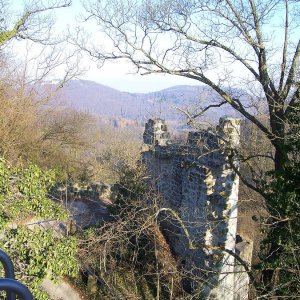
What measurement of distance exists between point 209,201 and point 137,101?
57.5 metres

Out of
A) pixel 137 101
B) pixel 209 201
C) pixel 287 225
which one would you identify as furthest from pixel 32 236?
pixel 137 101

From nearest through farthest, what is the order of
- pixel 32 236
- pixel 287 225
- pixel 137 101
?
pixel 32 236 → pixel 287 225 → pixel 137 101

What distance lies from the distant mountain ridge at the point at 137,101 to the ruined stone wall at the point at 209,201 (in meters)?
0.76

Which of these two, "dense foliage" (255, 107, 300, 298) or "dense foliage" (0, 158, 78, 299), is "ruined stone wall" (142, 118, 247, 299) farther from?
"dense foliage" (0, 158, 78, 299)

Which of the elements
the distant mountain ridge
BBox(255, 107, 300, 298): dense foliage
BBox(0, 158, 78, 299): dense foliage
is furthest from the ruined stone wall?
BBox(0, 158, 78, 299): dense foliage

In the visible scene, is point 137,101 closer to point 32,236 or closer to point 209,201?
point 209,201

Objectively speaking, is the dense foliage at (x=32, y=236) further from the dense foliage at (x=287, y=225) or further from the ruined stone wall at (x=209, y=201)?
the ruined stone wall at (x=209, y=201)

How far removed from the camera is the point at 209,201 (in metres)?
8.80

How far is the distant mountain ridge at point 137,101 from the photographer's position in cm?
804

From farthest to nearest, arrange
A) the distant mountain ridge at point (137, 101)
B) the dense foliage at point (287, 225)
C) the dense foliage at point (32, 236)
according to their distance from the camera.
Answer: the distant mountain ridge at point (137, 101) < the dense foliage at point (287, 225) < the dense foliage at point (32, 236)

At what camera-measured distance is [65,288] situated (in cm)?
939

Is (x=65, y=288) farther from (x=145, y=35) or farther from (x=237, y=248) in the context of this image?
(x=145, y=35)

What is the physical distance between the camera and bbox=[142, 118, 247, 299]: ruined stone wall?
8.16 meters

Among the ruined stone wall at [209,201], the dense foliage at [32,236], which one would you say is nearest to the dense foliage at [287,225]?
the ruined stone wall at [209,201]
